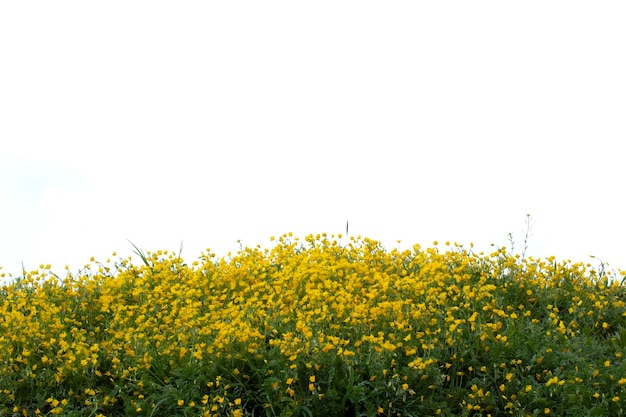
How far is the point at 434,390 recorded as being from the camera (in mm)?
5344

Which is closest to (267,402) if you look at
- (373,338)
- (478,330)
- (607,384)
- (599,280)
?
(373,338)

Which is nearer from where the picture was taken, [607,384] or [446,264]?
[607,384]

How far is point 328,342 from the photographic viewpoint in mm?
5453

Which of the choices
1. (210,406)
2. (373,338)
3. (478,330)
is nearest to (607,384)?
(478,330)

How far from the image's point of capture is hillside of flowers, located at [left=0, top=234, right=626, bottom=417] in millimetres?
5301

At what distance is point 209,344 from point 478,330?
2.04 metres

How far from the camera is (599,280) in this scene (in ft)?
23.7

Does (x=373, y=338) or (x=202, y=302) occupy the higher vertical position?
(x=202, y=302)

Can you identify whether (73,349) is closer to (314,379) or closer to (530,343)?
(314,379)

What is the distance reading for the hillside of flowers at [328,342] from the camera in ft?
17.4

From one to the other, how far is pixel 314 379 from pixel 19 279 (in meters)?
4.24

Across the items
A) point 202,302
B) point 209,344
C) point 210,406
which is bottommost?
point 210,406

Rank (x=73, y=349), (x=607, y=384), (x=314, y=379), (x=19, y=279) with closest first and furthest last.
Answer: (x=314, y=379) < (x=607, y=384) < (x=73, y=349) < (x=19, y=279)

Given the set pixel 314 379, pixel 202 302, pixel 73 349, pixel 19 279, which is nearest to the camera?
pixel 314 379
